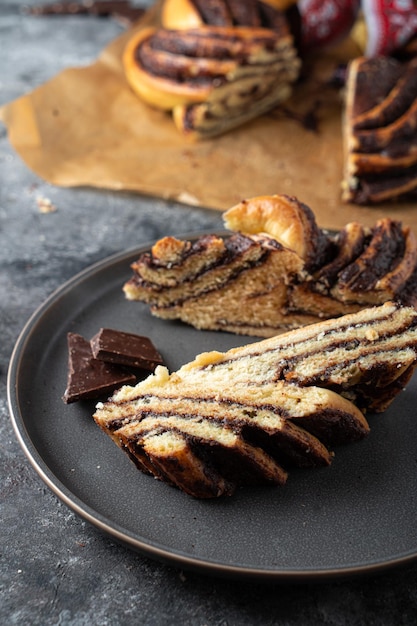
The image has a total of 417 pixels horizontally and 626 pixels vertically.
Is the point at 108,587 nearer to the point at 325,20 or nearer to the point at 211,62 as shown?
the point at 211,62

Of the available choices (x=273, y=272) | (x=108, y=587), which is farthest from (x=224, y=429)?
(x=273, y=272)

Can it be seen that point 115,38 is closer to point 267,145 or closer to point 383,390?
point 267,145

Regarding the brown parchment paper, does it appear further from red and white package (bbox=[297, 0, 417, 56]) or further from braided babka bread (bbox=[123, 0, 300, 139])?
red and white package (bbox=[297, 0, 417, 56])

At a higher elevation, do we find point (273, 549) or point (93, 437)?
point (273, 549)

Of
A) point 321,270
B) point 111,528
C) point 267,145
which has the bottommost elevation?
point 267,145

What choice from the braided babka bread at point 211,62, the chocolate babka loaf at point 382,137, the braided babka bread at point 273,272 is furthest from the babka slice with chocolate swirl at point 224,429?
the braided babka bread at point 211,62

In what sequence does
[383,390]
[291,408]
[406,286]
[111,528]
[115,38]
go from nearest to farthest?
[111,528] → [291,408] → [383,390] → [406,286] → [115,38]

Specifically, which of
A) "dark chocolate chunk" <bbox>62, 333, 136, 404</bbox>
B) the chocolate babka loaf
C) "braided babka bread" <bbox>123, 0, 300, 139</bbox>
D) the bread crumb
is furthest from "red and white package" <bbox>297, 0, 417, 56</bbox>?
"dark chocolate chunk" <bbox>62, 333, 136, 404</bbox>

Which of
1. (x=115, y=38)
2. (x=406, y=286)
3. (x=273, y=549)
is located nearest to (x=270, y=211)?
(x=406, y=286)
